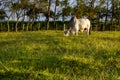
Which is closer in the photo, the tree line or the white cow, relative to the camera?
the white cow

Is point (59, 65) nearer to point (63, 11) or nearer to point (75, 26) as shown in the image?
point (75, 26)

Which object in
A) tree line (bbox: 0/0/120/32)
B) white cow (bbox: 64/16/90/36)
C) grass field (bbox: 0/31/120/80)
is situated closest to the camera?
grass field (bbox: 0/31/120/80)

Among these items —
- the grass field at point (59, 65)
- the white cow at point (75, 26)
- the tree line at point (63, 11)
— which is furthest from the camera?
the tree line at point (63, 11)

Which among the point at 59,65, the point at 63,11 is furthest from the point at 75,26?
the point at 63,11

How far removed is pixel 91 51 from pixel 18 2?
5213 cm

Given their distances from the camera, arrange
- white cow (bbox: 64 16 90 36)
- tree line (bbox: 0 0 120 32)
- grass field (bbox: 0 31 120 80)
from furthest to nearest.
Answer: tree line (bbox: 0 0 120 32) → white cow (bbox: 64 16 90 36) → grass field (bbox: 0 31 120 80)

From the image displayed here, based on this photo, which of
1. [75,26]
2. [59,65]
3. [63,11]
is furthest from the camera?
[63,11]

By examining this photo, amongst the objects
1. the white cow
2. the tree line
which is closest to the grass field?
the white cow

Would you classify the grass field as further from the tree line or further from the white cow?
the tree line

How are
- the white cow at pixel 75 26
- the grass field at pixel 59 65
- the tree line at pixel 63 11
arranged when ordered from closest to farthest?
the grass field at pixel 59 65 < the white cow at pixel 75 26 < the tree line at pixel 63 11

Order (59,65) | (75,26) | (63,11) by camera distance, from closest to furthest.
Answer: (59,65) < (75,26) < (63,11)

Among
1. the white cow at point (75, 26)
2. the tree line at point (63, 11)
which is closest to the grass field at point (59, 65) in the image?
the white cow at point (75, 26)

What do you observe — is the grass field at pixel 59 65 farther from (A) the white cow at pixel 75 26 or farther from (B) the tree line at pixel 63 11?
(B) the tree line at pixel 63 11

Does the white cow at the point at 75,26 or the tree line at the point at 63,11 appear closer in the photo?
the white cow at the point at 75,26
